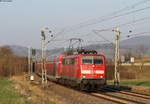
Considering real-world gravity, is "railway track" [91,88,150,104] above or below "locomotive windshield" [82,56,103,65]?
below

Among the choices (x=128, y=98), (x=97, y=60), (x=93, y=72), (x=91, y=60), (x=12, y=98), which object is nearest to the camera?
(x=12, y=98)

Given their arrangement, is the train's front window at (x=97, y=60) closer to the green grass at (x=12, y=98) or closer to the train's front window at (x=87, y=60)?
the train's front window at (x=87, y=60)

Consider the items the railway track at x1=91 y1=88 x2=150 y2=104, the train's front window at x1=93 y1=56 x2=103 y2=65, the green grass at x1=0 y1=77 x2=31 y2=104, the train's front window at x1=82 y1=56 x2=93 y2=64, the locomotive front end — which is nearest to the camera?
the green grass at x1=0 y1=77 x2=31 y2=104

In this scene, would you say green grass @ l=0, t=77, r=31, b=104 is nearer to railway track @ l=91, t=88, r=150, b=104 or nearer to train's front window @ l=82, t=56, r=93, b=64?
railway track @ l=91, t=88, r=150, b=104

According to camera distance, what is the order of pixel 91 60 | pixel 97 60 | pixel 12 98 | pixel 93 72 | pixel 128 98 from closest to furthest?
pixel 12 98
pixel 128 98
pixel 93 72
pixel 91 60
pixel 97 60

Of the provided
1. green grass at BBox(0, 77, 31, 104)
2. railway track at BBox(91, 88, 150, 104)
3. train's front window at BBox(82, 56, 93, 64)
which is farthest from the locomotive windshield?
green grass at BBox(0, 77, 31, 104)

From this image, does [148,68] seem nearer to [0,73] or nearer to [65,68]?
[0,73]

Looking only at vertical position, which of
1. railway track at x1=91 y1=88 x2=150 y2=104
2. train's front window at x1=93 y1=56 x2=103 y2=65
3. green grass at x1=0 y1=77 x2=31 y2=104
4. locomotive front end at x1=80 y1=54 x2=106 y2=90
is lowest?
railway track at x1=91 y1=88 x2=150 y2=104

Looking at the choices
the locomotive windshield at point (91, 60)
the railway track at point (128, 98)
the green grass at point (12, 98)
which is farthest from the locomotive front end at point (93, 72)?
the green grass at point (12, 98)

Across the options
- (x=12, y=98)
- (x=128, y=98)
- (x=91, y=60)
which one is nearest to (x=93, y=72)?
(x=91, y=60)

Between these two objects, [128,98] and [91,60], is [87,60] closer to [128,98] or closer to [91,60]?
[91,60]

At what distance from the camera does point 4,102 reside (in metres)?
20.4

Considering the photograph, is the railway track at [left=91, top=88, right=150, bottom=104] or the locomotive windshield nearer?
the railway track at [left=91, top=88, right=150, bottom=104]

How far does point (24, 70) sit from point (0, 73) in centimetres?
1108
